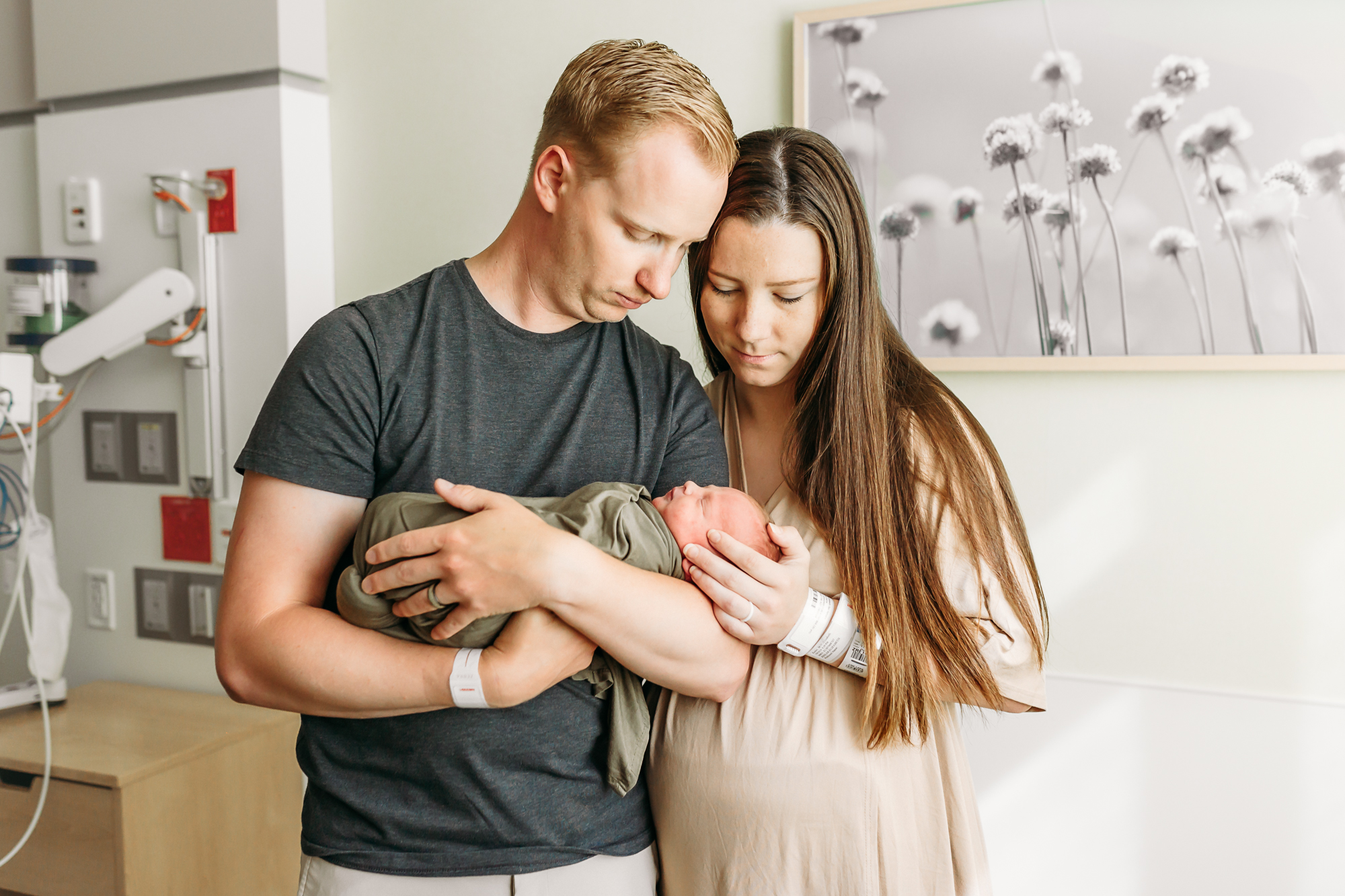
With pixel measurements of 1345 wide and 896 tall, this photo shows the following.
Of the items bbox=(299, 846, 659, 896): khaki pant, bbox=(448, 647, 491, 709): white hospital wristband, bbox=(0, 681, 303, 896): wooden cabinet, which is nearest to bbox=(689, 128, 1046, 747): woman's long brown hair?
bbox=(299, 846, 659, 896): khaki pant

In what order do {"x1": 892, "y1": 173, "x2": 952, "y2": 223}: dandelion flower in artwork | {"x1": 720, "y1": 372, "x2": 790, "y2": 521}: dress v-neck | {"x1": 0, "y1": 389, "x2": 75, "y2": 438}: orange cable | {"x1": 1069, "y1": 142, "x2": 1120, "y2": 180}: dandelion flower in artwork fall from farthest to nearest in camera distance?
{"x1": 0, "y1": 389, "x2": 75, "y2": 438}: orange cable → {"x1": 892, "y1": 173, "x2": 952, "y2": 223}: dandelion flower in artwork → {"x1": 1069, "y1": 142, "x2": 1120, "y2": 180}: dandelion flower in artwork → {"x1": 720, "y1": 372, "x2": 790, "y2": 521}: dress v-neck

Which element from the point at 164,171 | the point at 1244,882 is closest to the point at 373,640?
the point at 1244,882

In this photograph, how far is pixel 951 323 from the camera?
72.1 inches

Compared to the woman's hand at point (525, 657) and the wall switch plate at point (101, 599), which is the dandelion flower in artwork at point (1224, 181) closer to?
the woman's hand at point (525, 657)

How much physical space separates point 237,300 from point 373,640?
1.64 meters

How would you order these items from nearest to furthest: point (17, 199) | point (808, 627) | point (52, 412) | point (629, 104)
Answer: point (629, 104) → point (808, 627) → point (52, 412) → point (17, 199)

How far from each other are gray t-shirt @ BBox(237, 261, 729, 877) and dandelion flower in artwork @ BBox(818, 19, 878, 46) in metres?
1.05

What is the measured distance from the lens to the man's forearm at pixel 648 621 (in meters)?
0.96

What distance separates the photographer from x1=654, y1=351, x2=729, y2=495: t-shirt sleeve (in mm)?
1212

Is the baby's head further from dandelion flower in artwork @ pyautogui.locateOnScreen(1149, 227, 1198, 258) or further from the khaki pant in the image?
dandelion flower in artwork @ pyautogui.locateOnScreen(1149, 227, 1198, 258)

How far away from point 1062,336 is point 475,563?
4.16ft

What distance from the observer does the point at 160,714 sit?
227 cm

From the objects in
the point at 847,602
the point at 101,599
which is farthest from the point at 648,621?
the point at 101,599

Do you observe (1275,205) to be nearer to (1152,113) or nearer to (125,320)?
(1152,113)
